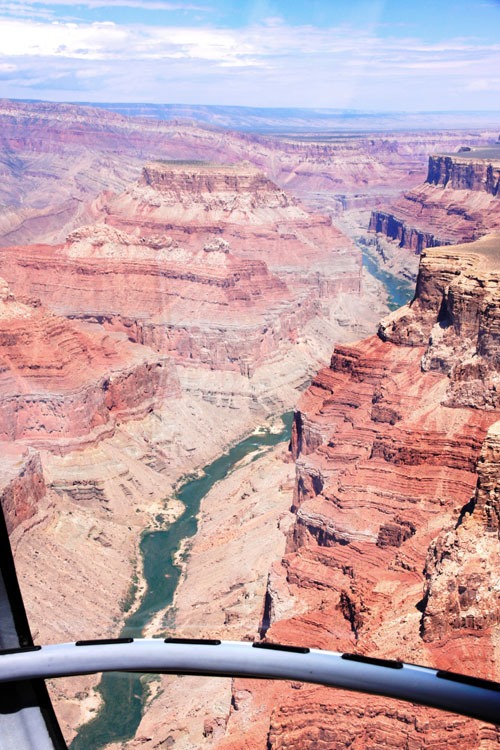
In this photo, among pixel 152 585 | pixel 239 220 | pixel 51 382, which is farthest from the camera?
pixel 239 220

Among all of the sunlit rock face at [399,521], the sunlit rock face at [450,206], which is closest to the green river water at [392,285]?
the sunlit rock face at [450,206]

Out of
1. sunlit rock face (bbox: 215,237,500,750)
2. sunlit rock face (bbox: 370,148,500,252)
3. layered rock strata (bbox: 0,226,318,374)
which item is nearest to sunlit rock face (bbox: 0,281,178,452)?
sunlit rock face (bbox: 215,237,500,750)

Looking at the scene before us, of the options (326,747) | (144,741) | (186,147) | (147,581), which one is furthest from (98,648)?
(186,147)

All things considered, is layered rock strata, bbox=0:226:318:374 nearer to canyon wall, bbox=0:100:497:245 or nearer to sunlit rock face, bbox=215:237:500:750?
sunlit rock face, bbox=215:237:500:750

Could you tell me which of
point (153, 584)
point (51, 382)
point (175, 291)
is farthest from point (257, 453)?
point (175, 291)

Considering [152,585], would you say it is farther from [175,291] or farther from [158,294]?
[175,291]

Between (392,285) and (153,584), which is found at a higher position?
(153,584)

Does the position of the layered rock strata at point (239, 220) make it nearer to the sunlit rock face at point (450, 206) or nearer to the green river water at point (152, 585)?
the sunlit rock face at point (450, 206)
